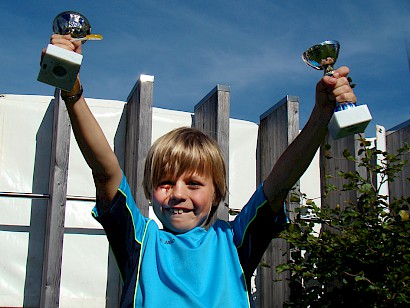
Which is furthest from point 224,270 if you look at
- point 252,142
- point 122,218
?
point 252,142

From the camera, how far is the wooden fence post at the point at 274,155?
3812 millimetres

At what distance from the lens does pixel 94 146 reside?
1579 millimetres

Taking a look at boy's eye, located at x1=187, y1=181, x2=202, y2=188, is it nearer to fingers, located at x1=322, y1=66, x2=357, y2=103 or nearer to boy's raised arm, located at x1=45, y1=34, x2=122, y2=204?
boy's raised arm, located at x1=45, y1=34, x2=122, y2=204

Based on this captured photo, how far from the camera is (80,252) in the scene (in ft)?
12.8

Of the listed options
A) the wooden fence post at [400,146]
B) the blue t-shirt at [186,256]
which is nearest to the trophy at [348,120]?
the blue t-shirt at [186,256]

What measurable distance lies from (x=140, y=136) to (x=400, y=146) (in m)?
1.67

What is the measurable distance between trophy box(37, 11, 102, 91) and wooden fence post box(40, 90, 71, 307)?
214 centimetres

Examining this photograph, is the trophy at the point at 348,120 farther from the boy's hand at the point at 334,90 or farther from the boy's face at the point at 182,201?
the boy's face at the point at 182,201

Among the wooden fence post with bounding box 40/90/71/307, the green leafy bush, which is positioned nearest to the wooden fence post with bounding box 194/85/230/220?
the green leafy bush

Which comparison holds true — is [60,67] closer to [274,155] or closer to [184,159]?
[184,159]

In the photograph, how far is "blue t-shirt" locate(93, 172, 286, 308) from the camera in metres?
1.55

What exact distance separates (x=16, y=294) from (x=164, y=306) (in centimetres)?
250

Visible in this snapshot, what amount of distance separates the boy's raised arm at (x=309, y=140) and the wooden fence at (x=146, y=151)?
6.32 feet

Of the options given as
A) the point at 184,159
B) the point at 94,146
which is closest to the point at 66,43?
the point at 94,146
